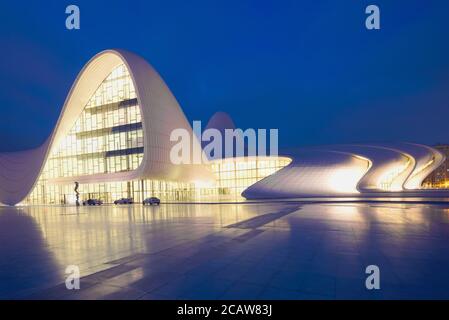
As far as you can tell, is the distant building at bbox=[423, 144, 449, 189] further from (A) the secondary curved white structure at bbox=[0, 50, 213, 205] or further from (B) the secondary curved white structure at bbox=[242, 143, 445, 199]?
(A) the secondary curved white structure at bbox=[0, 50, 213, 205]

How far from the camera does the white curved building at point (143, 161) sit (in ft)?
108

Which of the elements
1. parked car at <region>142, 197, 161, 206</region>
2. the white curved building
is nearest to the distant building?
the white curved building

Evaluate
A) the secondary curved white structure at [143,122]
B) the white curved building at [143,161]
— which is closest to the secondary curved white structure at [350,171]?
the white curved building at [143,161]

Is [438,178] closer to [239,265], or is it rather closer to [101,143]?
[101,143]

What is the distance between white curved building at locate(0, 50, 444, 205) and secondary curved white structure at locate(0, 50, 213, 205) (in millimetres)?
172

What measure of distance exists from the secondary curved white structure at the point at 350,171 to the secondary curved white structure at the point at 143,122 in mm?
16147

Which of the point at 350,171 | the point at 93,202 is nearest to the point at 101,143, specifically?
the point at 93,202

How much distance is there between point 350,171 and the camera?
32.0 metres

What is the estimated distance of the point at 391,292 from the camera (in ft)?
13.4

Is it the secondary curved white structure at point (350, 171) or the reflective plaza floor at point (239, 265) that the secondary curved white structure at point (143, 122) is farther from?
the reflective plaza floor at point (239, 265)

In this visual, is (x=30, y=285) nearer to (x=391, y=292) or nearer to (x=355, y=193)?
(x=391, y=292)

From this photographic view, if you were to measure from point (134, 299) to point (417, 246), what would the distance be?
7.68 metres

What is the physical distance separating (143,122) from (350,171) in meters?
32.2
